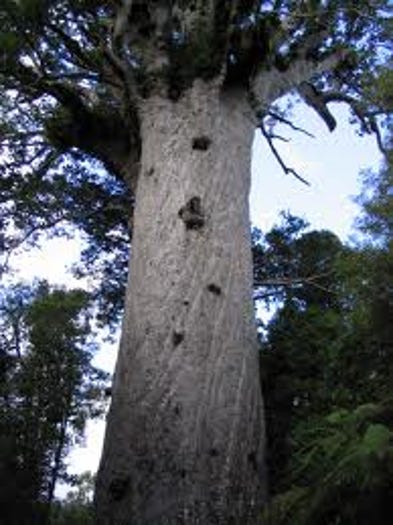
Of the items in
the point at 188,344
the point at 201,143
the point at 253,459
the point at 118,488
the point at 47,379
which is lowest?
the point at 118,488

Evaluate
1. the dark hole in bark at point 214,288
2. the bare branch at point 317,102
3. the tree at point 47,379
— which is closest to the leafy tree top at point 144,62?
the bare branch at point 317,102

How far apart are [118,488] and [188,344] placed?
106 centimetres

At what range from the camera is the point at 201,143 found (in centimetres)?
684

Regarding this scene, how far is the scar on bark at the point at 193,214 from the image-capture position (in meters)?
6.34

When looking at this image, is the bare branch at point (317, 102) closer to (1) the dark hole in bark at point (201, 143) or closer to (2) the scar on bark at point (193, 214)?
(1) the dark hole in bark at point (201, 143)

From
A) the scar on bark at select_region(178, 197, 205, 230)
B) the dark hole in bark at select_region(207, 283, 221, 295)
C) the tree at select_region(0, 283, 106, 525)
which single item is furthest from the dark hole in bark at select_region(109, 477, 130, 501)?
the tree at select_region(0, 283, 106, 525)

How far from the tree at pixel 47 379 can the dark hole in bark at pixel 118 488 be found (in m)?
13.2

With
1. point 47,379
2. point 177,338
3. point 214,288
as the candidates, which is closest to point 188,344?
point 177,338

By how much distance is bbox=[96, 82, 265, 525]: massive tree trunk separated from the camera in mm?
5199

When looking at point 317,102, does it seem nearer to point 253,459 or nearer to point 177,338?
point 177,338

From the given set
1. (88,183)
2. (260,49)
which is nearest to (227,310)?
(260,49)

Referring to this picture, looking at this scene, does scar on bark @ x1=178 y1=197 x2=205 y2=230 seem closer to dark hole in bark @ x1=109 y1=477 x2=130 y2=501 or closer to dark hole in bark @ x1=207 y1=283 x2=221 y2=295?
dark hole in bark @ x1=207 y1=283 x2=221 y2=295

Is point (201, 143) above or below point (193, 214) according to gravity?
above

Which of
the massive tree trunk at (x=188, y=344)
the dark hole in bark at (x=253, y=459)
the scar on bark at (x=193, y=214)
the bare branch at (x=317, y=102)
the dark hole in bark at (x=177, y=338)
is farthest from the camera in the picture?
the bare branch at (x=317, y=102)
